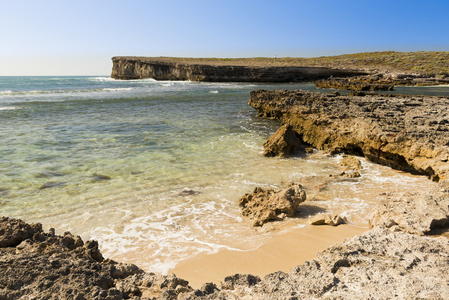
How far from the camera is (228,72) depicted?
5412cm

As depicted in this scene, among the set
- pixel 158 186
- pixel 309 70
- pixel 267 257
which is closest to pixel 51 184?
pixel 158 186

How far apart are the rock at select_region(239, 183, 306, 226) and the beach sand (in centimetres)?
49

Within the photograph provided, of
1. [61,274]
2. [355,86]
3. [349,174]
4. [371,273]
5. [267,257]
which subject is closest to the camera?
[61,274]

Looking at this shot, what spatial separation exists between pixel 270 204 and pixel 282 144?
349cm

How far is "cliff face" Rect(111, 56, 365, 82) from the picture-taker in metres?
51.1

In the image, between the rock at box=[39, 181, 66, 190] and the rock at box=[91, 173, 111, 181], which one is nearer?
the rock at box=[39, 181, 66, 190]

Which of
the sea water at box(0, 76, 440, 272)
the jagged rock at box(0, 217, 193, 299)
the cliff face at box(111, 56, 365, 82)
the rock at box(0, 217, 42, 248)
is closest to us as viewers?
the jagged rock at box(0, 217, 193, 299)

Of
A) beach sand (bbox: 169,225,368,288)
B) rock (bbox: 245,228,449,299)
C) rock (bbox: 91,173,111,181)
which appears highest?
rock (bbox: 245,228,449,299)

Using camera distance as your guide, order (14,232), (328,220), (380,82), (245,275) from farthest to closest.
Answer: (380,82), (328,220), (14,232), (245,275)

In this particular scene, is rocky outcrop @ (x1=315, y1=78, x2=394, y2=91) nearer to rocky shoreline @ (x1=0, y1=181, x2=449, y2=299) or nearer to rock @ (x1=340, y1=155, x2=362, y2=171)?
rock @ (x1=340, y1=155, x2=362, y2=171)

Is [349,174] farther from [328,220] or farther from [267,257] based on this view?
[267,257]

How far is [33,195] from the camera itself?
17.7 ft

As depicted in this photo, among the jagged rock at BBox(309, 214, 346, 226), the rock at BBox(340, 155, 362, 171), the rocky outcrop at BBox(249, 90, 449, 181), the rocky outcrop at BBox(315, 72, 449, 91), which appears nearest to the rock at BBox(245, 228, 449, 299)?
the jagged rock at BBox(309, 214, 346, 226)

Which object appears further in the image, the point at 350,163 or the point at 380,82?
the point at 380,82
